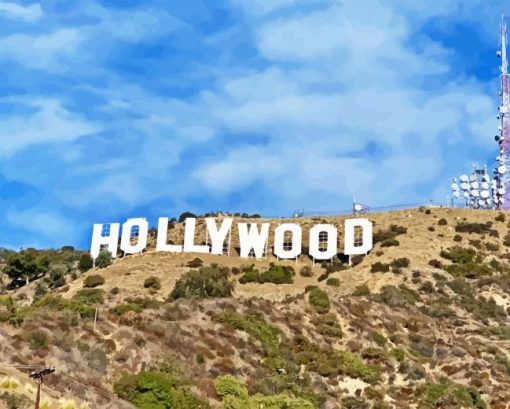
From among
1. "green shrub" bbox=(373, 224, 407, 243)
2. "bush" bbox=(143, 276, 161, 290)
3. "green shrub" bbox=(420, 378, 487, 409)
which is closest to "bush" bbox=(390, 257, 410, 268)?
"green shrub" bbox=(373, 224, 407, 243)

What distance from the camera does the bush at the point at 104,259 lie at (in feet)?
286

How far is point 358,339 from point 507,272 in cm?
2889

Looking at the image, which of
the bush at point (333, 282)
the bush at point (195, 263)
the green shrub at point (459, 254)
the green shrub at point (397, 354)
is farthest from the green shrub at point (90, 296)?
the green shrub at point (459, 254)

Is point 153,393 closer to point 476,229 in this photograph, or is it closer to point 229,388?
point 229,388

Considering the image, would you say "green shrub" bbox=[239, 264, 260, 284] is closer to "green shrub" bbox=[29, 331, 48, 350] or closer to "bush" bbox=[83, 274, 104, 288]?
"bush" bbox=[83, 274, 104, 288]

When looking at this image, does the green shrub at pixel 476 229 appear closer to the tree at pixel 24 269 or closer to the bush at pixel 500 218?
the bush at pixel 500 218

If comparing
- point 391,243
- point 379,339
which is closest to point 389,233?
point 391,243

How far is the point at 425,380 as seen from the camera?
57.1 m

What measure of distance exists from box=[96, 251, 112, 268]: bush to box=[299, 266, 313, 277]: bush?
65.3 feet

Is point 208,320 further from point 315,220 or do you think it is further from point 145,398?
point 315,220

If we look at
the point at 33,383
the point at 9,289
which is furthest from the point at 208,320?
the point at 9,289

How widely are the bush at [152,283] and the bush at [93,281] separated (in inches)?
170

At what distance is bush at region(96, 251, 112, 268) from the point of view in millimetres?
87188

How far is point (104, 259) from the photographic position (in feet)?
288
